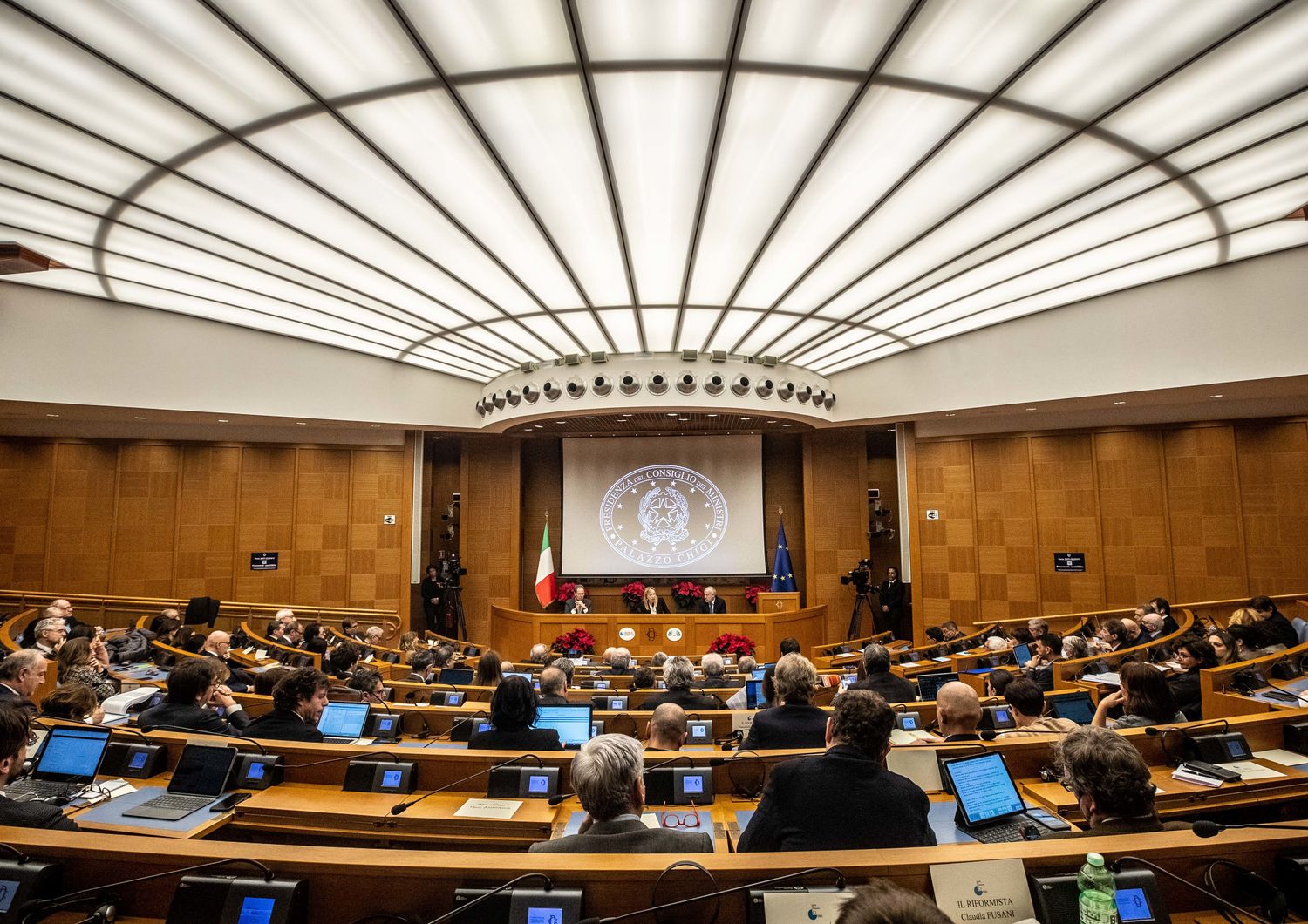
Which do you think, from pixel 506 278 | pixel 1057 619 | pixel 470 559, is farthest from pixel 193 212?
pixel 1057 619

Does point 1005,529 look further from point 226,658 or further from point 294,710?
point 226,658

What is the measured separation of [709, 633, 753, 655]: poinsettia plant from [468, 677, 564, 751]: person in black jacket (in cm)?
742

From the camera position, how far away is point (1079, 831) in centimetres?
242

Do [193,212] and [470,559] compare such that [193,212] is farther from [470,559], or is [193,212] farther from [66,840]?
[470,559]

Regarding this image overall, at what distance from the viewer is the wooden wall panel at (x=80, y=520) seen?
12.0 metres

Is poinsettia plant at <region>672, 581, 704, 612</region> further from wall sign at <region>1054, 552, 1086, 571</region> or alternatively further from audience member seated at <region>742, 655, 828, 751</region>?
audience member seated at <region>742, 655, 828, 751</region>

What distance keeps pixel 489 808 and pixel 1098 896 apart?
2.40 m

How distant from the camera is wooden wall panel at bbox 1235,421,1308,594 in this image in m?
9.95

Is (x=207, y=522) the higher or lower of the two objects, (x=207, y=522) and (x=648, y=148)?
the lower

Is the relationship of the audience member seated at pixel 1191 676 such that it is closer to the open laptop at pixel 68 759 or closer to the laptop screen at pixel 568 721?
the laptop screen at pixel 568 721

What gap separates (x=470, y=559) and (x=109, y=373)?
272 inches

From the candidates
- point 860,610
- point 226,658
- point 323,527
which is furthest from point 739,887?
point 323,527

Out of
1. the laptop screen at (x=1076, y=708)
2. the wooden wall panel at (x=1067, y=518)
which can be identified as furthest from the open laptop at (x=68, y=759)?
the wooden wall panel at (x=1067, y=518)

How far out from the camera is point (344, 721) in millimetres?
4277
